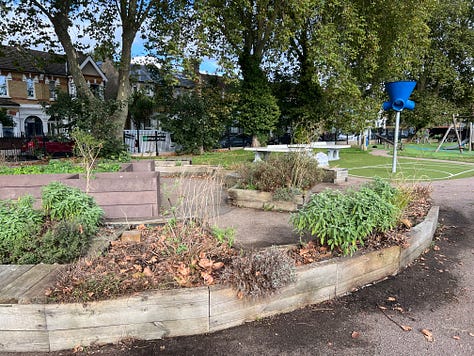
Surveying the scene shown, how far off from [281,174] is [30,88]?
103 feet

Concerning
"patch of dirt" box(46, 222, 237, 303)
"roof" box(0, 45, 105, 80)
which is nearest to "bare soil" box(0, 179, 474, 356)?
"patch of dirt" box(46, 222, 237, 303)

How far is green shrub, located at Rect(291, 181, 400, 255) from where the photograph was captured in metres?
3.35

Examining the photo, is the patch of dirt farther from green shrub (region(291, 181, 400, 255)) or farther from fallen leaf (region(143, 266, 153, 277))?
green shrub (region(291, 181, 400, 255))

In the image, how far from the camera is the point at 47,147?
16750mm

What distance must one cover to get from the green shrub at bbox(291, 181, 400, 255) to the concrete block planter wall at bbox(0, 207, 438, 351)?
55 cm

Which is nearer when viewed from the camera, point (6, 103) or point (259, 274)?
point (259, 274)

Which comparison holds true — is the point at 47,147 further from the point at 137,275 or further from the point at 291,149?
the point at 137,275

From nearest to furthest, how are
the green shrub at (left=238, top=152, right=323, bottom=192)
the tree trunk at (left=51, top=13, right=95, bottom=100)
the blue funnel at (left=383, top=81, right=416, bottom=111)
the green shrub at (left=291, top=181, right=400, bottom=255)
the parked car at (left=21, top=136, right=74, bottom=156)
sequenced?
the green shrub at (left=291, top=181, right=400, bottom=255) < the green shrub at (left=238, top=152, right=323, bottom=192) < the blue funnel at (left=383, top=81, right=416, bottom=111) < the tree trunk at (left=51, top=13, right=95, bottom=100) < the parked car at (left=21, top=136, right=74, bottom=156)

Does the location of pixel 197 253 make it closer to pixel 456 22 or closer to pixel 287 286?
pixel 287 286

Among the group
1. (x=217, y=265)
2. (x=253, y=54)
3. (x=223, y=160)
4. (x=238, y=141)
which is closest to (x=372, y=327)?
(x=217, y=265)

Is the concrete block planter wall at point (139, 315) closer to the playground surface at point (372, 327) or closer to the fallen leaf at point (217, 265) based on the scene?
the playground surface at point (372, 327)

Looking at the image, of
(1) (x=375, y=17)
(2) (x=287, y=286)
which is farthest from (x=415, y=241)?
(1) (x=375, y=17)

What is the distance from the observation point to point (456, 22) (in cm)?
2933

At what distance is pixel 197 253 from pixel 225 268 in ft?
Answer: 1.28
